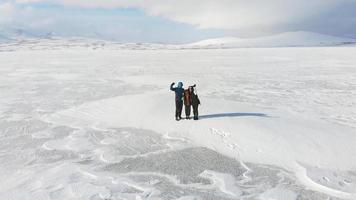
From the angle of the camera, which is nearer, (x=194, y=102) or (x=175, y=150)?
(x=175, y=150)

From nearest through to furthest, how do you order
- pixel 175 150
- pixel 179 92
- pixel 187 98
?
pixel 175 150 → pixel 179 92 → pixel 187 98

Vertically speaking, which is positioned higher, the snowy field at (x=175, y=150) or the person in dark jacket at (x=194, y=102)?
the person in dark jacket at (x=194, y=102)

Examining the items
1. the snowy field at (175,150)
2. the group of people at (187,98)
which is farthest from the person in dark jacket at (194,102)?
the snowy field at (175,150)

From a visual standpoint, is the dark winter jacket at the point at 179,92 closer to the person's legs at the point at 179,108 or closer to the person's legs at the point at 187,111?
the person's legs at the point at 179,108

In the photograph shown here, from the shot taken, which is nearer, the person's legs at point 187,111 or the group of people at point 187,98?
the group of people at point 187,98

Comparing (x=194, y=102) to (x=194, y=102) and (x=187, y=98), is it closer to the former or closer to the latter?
(x=194, y=102)

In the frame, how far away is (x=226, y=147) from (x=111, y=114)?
506 centimetres

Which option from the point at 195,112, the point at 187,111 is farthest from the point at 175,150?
the point at 187,111

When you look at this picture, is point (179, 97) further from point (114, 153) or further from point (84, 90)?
point (84, 90)

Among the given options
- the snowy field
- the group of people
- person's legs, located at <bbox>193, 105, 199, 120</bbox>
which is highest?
the group of people

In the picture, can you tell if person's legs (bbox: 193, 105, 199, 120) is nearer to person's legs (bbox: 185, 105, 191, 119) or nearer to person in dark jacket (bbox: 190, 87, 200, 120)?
person in dark jacket (bbox: 190, 87, 200, 120)

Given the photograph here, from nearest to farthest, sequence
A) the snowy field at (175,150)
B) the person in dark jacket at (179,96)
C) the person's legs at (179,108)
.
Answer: the snowy field at (175,150), the person in dark jacket at (179,96), the person's legs at (179,108)

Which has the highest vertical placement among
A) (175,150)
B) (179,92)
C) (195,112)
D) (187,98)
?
(179,92)

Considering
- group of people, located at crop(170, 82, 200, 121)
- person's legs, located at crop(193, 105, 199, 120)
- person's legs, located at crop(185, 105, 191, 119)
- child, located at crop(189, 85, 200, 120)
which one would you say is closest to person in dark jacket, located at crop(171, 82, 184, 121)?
group of people, located at crop(170, 82, 200, 121)
